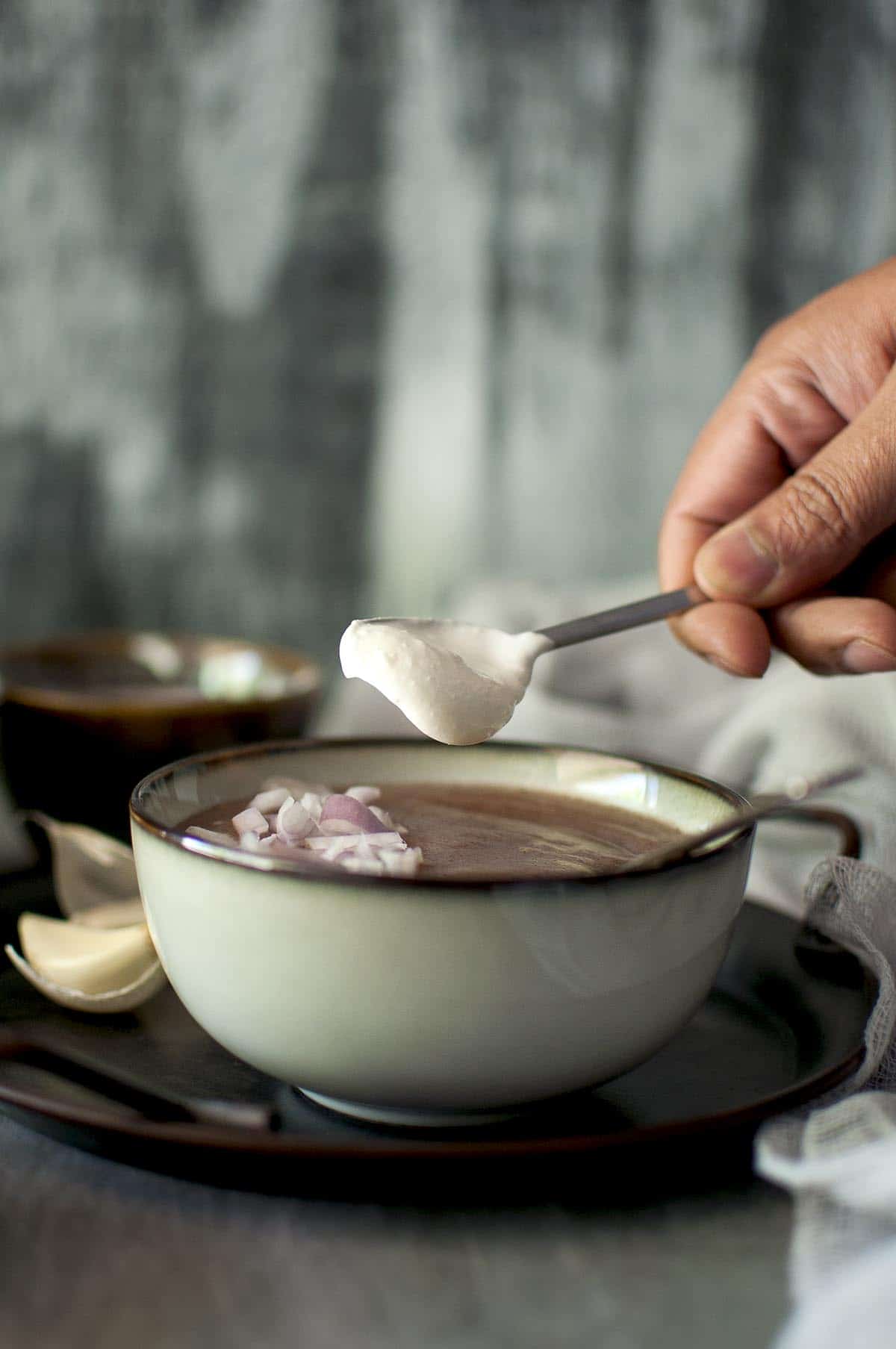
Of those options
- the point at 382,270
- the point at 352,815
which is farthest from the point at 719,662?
the point at 382,270

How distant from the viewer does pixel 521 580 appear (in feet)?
6.08

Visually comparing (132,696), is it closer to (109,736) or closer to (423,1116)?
(109,736)

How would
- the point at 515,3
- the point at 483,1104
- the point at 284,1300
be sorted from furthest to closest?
the point at 515,3
the point at 483,1104
the point at 284,1300

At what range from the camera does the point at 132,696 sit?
137 centimetres

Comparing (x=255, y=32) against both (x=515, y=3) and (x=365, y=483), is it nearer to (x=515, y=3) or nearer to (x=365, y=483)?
(x=515, y=3)

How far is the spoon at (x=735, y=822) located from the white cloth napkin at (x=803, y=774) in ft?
0.20

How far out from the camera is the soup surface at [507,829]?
0.68m

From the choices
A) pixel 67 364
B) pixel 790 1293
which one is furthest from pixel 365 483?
pixel 790 1293

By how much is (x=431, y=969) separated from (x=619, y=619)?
38 cm

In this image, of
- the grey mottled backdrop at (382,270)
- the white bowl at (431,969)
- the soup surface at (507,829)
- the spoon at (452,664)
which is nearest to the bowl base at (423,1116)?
the white bowl at (431,969)

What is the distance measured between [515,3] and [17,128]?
68cm

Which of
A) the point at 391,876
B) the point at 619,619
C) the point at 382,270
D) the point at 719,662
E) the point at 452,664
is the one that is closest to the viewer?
the point at 391,876

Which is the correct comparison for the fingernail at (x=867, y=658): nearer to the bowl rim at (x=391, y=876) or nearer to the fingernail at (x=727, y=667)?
the fingernail at (x=727, y=667)

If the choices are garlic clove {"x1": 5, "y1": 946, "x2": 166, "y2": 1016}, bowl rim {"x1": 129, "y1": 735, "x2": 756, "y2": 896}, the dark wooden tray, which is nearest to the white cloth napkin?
the dark wooden tray
